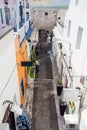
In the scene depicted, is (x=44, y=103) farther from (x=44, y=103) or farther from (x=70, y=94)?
(x=70, y=94)

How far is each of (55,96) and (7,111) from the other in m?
6.56

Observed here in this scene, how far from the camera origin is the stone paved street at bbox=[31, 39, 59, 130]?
10.3 metres

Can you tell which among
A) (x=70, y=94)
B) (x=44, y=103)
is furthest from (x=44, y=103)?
(x=70, y=94)

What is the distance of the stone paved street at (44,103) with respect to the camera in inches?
407

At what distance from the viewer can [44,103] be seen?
12305mm

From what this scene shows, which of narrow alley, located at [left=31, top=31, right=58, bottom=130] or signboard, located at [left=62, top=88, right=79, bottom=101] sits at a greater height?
signboard, located at [left=62, top=88, right=79, bottom=101]

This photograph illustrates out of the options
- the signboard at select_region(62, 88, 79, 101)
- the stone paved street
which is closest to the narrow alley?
the stone paved street

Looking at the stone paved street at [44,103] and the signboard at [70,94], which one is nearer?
the signboard at [70,94]

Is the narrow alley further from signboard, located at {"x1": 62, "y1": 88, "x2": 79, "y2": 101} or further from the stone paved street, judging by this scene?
signboard, located at {"x1": 62, "y1": 88, "x2": 79, "y2": 101}

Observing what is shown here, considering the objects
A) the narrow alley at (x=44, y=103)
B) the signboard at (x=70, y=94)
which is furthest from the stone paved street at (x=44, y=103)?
the signboard at (x=70, y=94)

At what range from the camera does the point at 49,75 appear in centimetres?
1703

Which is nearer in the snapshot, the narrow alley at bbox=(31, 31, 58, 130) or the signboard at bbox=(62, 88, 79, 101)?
the signboard at bbox=(62, 88, 79, 101)

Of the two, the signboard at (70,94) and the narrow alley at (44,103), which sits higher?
the signboard at (70,94)

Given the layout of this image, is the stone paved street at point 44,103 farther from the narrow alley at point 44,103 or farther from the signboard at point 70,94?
the signboard at point 70,94
